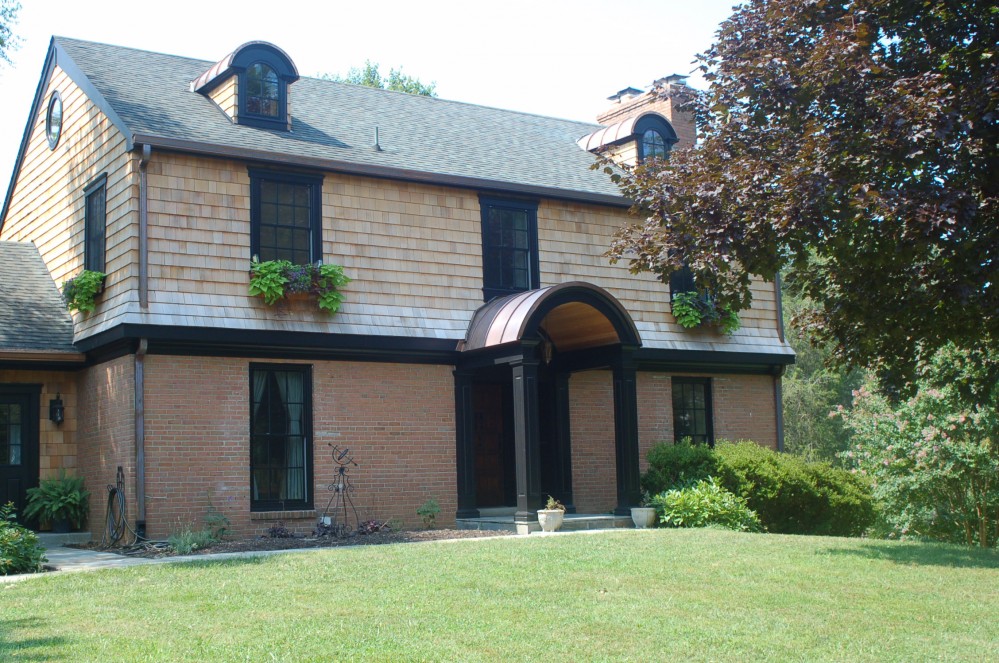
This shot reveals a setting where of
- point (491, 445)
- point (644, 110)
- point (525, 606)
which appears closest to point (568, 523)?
point (491, 445)

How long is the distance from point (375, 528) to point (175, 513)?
106 inches

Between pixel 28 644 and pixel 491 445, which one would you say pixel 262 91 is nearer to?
pixel 491 445

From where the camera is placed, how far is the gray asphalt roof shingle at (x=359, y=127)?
1611cm

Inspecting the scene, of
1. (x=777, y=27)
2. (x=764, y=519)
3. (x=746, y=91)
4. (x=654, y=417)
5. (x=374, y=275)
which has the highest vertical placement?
(x=777, y=27)

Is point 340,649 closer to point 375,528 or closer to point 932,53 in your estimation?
point 375,528

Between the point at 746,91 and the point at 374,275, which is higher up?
the point at 746,91

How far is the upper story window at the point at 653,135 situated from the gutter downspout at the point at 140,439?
10042mm

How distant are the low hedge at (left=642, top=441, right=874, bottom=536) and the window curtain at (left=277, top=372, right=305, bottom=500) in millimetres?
5563

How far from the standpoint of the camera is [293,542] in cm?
1382

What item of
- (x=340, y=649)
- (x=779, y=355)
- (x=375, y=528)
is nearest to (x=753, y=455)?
(x=779, y=355)

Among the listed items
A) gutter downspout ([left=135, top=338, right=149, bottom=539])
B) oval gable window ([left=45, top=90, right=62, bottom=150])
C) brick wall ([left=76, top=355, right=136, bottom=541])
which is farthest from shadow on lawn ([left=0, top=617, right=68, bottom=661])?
oval gable window ([left=45, top=90, right=62, bottom=150])

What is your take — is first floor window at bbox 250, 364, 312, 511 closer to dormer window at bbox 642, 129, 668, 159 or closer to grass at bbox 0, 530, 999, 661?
grass at bbox 0, 530, 999, 661

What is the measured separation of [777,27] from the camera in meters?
12.3

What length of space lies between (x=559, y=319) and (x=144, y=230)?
21.2 feet
